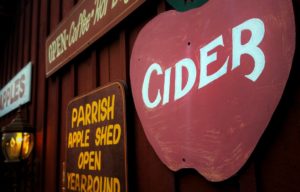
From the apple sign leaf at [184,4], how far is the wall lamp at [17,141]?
6.88 ft

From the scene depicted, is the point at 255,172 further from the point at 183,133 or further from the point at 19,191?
the point at 19,191

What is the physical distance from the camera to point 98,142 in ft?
5.54

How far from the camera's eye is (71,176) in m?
1.98

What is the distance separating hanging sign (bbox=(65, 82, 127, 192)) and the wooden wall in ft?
0.19

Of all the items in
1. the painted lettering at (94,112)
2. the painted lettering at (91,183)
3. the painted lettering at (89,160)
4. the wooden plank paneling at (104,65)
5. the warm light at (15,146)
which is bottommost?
the painted lettering at (91,183)

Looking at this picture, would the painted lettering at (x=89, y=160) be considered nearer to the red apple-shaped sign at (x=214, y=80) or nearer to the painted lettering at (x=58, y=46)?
the red apple-shaped sign at (x=214, y=80)

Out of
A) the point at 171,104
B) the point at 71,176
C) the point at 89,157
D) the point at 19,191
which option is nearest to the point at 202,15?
the point at 171,104

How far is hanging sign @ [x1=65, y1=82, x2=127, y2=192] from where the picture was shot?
1.50 m

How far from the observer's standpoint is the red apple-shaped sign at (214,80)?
0.86 m

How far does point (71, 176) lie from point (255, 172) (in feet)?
4.56

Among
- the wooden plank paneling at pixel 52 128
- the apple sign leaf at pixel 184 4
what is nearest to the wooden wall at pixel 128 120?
the wooden plank paneling at pixel 52 128

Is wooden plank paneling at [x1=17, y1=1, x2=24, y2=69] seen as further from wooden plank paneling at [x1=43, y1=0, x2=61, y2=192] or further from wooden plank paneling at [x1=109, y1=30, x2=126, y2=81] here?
wooden plank paneling at [x1=109, y1=30, x2=126, y2=81]

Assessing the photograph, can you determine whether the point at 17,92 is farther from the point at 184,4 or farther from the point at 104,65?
the point at 184,4

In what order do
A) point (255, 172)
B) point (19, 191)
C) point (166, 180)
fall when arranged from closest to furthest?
point (255, 172) → point (166, 180) → point (19, 191)
